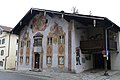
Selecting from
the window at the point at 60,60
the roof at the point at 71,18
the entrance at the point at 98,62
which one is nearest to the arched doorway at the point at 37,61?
the window at the point at 60,60

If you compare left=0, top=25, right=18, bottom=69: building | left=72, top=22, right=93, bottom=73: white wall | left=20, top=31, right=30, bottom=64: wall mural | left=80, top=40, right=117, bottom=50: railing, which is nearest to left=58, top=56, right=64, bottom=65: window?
left=72, top=22, right=93, bottom=73: white wall

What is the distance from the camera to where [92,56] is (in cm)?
2466

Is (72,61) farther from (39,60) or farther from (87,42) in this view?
(39,60)

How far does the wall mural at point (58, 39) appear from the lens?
2267 cm

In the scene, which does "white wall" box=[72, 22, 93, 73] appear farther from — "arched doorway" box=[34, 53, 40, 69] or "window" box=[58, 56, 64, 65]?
"arched doorway" box=[34, 53, 40, 69]

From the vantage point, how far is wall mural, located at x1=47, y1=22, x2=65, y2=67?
22.7 meters

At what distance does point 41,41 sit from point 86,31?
680cm

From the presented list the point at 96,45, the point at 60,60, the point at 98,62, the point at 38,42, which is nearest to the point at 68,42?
the point at 60,60

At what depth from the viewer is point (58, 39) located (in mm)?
23391

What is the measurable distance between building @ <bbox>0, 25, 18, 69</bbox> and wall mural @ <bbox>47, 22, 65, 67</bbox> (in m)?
12.8

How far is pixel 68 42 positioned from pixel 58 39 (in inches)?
72.5

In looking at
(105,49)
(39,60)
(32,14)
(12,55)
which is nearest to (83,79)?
(105,49)

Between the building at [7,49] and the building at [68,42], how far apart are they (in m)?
7.38

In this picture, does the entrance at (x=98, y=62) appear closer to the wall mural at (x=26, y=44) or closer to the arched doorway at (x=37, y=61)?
the arched doorway at (x=37, y=61)
